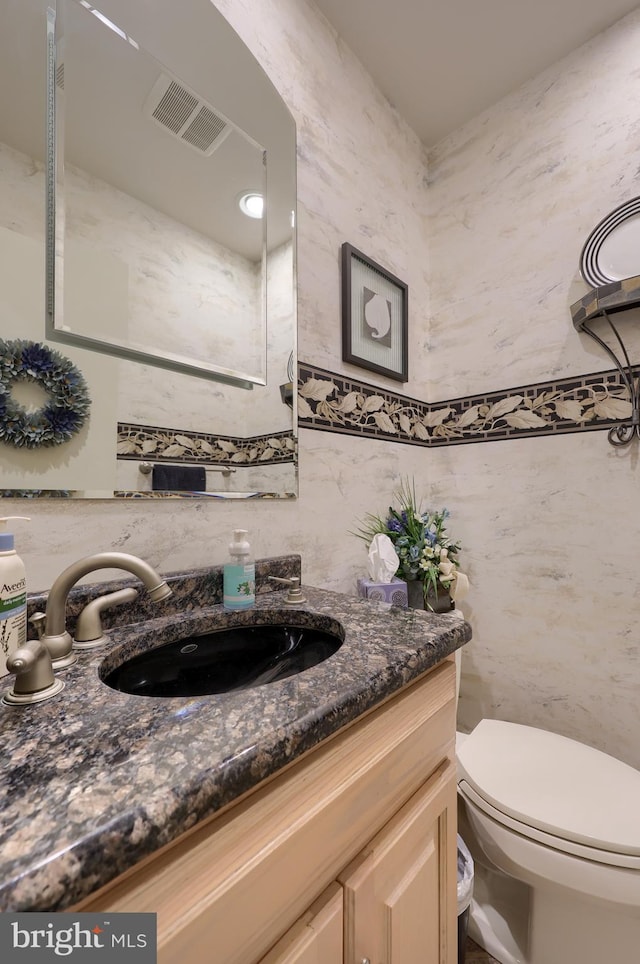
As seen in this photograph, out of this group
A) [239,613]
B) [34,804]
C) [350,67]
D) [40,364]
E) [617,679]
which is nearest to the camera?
[34,804]

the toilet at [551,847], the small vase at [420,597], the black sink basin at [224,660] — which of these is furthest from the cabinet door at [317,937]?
the small vase at [420,597]

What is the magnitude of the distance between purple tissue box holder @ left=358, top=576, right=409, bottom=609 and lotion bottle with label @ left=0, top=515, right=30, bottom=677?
0.83 meters

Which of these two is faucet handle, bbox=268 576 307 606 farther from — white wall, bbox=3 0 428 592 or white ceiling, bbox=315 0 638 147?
white ceiling, bbox=315 0 638 147

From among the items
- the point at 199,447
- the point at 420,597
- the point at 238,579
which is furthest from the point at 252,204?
the point at 420,597

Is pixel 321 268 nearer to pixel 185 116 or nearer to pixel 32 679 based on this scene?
pixel 185 116

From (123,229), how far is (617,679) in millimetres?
1745

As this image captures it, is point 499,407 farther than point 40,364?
Yes

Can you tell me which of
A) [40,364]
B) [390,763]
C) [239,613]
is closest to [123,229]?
[40,364]

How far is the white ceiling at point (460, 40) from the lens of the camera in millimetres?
Result: 1218

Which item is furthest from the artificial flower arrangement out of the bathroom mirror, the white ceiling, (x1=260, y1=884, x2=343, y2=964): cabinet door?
the white ceiling

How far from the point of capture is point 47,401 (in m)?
0.70

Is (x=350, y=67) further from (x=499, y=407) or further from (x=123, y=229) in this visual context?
(x=499, y=407)

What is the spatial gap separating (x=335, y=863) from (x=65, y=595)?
50cm

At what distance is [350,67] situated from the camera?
4.33 feet
